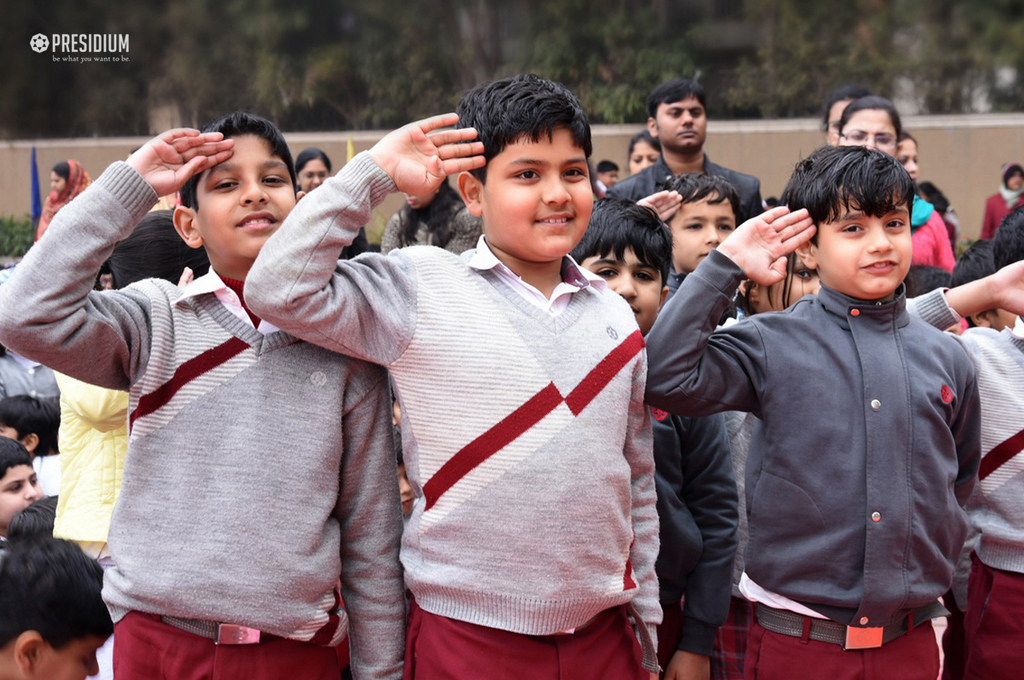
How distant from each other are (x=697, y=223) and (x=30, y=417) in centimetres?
276

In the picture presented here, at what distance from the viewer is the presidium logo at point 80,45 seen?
14.9 metres

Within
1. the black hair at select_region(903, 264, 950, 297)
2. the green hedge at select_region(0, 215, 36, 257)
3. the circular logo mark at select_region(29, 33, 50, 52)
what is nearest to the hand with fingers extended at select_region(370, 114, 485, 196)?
the black hair at select_region(903, 264, 950, 297)

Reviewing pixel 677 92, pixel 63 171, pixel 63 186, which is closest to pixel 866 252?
pixel 677 92

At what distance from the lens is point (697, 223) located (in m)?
3.10

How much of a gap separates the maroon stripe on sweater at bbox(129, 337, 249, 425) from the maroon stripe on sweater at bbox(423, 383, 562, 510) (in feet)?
1.44

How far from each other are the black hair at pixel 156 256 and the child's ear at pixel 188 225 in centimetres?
54

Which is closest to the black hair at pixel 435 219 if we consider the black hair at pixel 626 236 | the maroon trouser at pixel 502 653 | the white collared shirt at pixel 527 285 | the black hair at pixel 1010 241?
the black hair at pixel 626 236

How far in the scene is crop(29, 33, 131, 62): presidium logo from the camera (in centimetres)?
1487

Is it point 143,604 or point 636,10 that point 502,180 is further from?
point 636,10

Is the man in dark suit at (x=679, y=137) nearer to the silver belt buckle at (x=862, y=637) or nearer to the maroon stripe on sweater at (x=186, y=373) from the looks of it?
the silver belt buckle at (x=862, y=637)

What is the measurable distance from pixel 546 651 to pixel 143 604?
725mm

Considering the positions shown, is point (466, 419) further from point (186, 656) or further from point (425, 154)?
point (186, 656)

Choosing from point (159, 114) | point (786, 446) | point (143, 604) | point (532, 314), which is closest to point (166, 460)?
point (143, 604)

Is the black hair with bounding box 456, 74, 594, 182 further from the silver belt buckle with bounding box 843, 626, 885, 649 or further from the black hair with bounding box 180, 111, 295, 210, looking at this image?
the silver belt buckle with bounding box 843, 626, 885, 649
